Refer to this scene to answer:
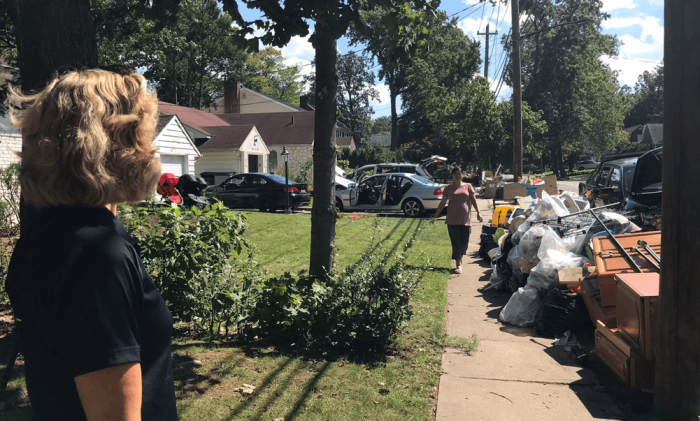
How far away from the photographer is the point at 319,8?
168 inches

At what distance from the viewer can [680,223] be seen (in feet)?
12.4

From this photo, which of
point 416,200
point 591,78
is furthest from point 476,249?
point 591,78

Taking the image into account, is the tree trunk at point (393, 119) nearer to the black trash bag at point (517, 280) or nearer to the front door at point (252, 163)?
the front door at point (252, 163)

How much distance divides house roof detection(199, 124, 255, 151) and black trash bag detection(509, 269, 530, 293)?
81.8ft

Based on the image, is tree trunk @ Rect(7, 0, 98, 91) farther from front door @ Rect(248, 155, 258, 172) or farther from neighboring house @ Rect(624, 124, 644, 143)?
neighboring house @ Rect(624, 124, 644, 143)

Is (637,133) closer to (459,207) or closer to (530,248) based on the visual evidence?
(459,207)

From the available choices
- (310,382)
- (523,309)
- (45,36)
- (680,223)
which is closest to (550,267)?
(523,309)

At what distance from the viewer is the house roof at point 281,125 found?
39750mm

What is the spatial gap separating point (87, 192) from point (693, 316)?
3962 mm

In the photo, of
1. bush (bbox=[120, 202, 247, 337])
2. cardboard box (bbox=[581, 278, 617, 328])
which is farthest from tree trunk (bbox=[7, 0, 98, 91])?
cardboard box (bbox=[581, 278, 617, 328])

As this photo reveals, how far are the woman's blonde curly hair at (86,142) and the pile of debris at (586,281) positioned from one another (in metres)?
4.08

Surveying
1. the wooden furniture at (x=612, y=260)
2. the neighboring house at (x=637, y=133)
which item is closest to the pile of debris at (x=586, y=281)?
the wooden furniture at (x=612, y=260)

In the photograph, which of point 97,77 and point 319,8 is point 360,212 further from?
point 97,77

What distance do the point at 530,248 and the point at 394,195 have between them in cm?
1152
